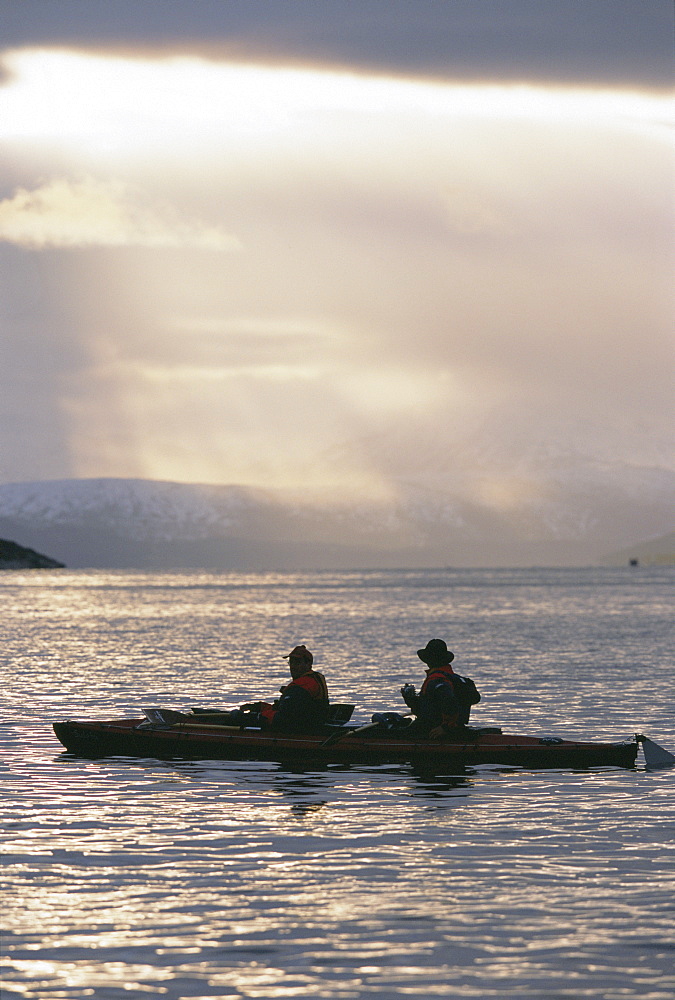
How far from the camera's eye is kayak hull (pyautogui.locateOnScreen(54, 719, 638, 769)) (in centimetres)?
2612

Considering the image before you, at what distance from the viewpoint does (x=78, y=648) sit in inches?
2825

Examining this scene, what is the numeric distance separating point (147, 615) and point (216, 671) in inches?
2812

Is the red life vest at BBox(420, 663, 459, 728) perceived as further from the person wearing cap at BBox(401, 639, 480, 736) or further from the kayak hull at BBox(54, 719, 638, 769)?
the kayak hull at BBox(54, 719, 638, 769)

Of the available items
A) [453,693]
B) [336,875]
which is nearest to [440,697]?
[453,693]

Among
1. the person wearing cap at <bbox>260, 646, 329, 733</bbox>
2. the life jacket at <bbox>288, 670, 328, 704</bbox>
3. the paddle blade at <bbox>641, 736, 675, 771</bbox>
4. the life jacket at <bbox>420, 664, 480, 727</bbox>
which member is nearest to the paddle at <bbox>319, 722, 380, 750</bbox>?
the person wearing cap at <bbox>260, 646, 329, 733</bbox>

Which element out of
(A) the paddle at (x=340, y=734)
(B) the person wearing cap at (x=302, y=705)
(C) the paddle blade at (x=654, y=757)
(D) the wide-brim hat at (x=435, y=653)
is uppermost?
(D) the wide-brim hat at (x=435, y=653)

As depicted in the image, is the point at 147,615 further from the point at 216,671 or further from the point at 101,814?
the point at 101,814

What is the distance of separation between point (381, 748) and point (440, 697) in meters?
1.76

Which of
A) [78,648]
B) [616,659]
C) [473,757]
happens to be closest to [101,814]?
[473,757]

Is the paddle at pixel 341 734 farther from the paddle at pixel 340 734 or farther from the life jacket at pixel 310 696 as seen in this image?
the life jacket at pixel 310 696

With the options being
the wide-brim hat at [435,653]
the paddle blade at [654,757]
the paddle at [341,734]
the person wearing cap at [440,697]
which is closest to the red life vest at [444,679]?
the person wearing cap at [440,697]

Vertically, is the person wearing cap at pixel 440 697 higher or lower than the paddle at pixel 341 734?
higher

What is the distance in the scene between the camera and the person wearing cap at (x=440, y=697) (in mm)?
25406

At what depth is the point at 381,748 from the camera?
26531 mm
